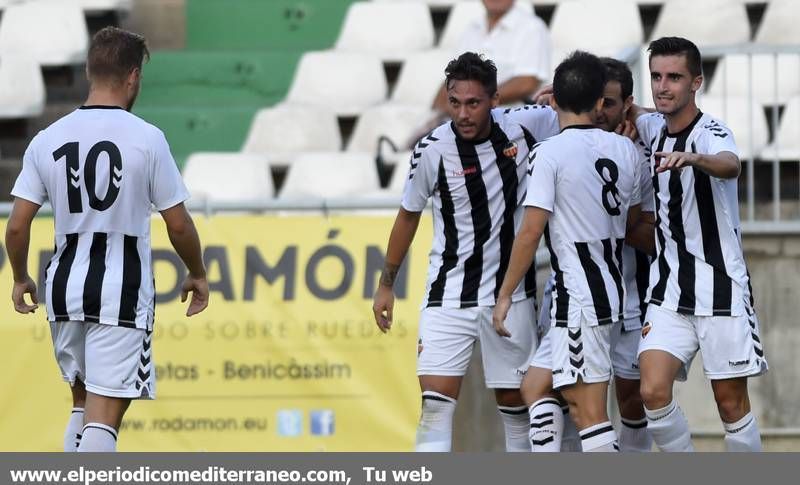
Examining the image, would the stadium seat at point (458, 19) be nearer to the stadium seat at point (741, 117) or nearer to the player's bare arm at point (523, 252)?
the stadium seat at point (741, 117)

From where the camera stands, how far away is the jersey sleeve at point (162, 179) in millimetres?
6738

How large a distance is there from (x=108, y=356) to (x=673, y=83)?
2.56 meters

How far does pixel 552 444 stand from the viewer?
7.18 m

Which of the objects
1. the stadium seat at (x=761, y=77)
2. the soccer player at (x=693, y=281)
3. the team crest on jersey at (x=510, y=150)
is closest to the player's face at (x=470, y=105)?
the team crest on jersey at (x=510, y=150)

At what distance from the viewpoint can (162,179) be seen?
6746 millimetres

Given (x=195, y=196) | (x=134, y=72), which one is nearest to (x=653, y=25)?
(x=195, y=196)

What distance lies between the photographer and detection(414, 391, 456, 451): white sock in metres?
7.45

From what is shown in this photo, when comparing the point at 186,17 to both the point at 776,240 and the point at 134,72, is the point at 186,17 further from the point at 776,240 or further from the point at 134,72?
the point at 134,72

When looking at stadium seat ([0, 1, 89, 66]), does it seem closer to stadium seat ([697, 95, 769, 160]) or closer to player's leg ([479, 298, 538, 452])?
stadium seat ([697, 95, 769, 160])

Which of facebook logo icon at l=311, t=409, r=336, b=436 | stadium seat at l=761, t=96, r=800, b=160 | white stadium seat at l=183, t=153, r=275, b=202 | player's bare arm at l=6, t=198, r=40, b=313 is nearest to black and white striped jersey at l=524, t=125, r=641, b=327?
player's bare arm at l=6, t=198, r=40, b=313

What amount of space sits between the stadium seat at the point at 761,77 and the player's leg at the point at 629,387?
117 inches

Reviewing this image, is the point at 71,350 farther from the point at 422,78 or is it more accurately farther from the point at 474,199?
the point at 422,78

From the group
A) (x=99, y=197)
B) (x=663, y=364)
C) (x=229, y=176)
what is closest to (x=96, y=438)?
(x=99, y=197)

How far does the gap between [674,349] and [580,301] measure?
0.44m
